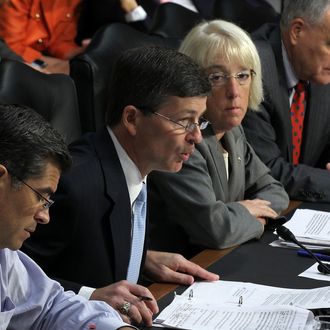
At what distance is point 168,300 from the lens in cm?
215

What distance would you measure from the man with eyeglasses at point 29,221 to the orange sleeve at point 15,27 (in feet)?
8.50

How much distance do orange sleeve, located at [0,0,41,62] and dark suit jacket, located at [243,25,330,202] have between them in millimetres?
1183

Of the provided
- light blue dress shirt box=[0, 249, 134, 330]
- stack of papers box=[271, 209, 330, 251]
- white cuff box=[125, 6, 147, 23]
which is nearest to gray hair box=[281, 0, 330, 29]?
stack of papers box=[271, 209, 330, 251]

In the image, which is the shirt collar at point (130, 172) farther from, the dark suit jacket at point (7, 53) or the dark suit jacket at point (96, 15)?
the dark suit jacket at point (96, 15)

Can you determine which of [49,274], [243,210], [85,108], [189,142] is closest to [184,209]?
[243,210]

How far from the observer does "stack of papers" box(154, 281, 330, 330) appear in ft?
6.42

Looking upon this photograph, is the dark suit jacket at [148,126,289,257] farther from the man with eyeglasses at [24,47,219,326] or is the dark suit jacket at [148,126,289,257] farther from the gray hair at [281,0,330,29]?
the gray hair at [281,0,330,29]

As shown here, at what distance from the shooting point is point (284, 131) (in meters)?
3.50

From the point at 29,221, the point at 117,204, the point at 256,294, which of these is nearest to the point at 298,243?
the point at 256,294

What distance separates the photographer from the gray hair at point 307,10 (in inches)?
138

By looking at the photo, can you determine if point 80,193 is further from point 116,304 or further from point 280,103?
point 280,103

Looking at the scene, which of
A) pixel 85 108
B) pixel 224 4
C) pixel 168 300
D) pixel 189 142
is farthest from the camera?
pixel 224 4

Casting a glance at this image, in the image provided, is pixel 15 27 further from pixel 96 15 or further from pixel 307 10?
pixel 307 10

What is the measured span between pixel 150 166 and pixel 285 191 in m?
0.89
